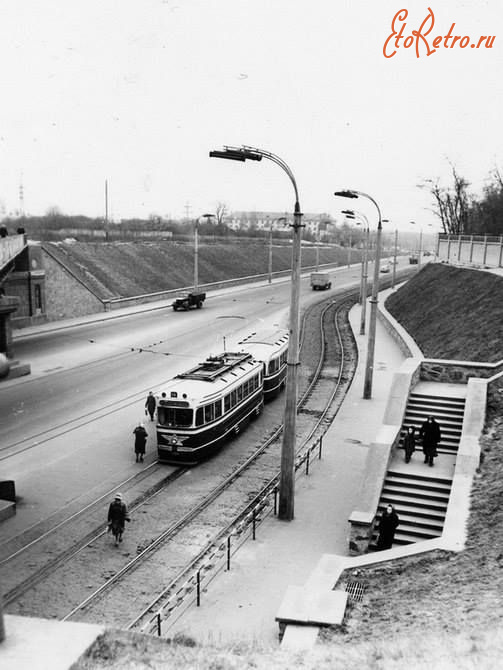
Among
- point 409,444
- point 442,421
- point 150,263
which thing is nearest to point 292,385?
point 409,444

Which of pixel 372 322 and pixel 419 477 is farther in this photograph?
pixel 372 322

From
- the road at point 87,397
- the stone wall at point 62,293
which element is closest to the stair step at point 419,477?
the road at point 87,397

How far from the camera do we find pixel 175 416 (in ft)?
58.2

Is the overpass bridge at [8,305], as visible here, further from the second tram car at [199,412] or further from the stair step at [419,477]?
the stair step at [419,477]

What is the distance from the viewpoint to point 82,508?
15539 millimetres

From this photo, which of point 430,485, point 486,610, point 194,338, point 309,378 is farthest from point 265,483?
point 194,338

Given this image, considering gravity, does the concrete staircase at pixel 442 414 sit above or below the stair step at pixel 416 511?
above

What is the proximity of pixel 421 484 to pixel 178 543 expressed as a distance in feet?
18.3

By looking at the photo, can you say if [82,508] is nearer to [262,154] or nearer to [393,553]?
[393,553]

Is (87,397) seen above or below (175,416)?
below

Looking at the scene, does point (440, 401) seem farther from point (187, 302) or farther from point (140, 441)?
point (187, 302)

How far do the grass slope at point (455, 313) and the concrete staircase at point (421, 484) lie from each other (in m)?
5.80

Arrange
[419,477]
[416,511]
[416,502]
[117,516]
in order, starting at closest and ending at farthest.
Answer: [117,516], [416,511], [416,502], [419,477]

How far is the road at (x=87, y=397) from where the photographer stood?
55.9 ft
